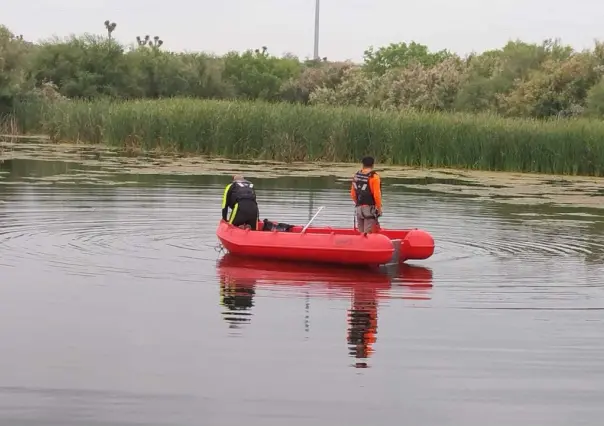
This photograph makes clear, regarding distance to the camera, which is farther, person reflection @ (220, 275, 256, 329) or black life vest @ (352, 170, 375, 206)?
black life vest @ (352, 170, 375, 206)

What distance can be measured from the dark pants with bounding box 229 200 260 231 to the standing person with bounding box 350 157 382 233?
1.44m

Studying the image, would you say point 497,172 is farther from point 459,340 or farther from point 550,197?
point 459,340

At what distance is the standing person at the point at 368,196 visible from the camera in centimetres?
1559

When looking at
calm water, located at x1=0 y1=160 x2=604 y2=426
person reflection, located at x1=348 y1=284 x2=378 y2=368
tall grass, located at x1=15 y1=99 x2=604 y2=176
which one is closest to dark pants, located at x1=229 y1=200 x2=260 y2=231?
calm water, located at x1=0 y1=160 x2=604 y2=426

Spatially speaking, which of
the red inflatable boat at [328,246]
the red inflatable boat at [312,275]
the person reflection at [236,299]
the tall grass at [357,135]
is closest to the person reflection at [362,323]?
the red inflatable boat at [312,275]

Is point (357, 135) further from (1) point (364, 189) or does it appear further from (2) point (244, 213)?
(2) point (244, 213)

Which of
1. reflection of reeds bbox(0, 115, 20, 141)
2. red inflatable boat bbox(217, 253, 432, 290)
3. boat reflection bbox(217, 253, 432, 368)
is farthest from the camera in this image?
reflection of reeds bbox(0, 115, 20, 141)

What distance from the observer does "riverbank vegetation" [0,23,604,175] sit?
33938 millimetres

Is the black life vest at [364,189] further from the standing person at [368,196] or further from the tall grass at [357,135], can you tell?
the tall grass at [357,135]

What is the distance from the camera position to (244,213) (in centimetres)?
1564

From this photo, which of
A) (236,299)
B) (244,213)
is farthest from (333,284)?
(244,213)

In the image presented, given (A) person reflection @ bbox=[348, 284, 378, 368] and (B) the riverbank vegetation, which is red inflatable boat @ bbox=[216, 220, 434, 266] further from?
(B) the riverbank vegetation

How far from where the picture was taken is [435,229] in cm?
1947

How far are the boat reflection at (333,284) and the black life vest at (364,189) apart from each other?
3.27 ft
